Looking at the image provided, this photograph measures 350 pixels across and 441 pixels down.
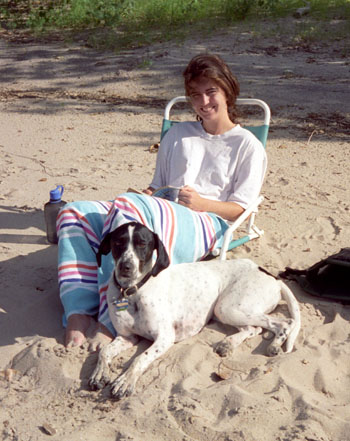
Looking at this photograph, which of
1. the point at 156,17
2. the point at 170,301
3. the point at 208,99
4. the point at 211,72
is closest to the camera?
the point at 170,301

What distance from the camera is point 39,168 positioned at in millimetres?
5930

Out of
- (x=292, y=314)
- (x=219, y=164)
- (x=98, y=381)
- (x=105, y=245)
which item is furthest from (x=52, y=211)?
(x=292, y=314)

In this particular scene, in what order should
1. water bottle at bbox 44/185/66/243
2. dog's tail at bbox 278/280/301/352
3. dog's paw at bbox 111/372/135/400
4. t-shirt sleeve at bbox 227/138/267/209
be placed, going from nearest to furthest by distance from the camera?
dog's paw at bbox 111/372/135/400
dog's tail at bbox 278/280/301/352
t-shirt sleeve at bbox 227/138/267/209
water bottle at bbox 44/185/66/243

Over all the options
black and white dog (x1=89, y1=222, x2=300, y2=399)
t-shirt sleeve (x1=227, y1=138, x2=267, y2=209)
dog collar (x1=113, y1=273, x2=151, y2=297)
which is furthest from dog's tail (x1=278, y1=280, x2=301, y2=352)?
dog collar (x1=113, y1=273, x2=151, y2=297)

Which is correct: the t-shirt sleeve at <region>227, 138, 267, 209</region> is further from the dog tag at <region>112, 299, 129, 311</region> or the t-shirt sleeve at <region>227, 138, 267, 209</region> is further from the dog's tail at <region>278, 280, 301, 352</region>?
the dog tag at <region>112, 299, 129, 311</region>

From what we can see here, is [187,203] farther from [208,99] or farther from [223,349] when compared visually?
[223,349]

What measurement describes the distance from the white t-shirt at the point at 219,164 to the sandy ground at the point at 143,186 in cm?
59

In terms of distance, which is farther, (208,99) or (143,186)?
(143,186)

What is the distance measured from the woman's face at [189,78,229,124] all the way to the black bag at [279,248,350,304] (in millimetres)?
1155

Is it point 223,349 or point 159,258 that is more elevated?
point 159,258

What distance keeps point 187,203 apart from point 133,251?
901 mm

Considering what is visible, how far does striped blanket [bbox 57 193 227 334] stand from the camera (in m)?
3.16

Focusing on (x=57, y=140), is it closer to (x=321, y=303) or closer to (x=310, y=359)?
(x=321, y=303)

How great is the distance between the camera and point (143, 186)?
17.8 feet
